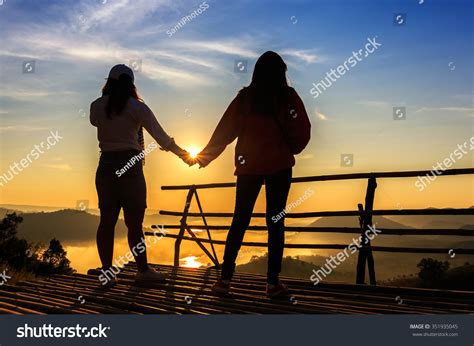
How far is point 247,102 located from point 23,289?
2.75 m

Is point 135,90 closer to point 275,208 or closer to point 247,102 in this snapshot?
point 247,102

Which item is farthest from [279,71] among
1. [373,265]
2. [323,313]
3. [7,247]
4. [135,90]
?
[7,247]

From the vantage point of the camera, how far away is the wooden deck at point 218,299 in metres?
3.74

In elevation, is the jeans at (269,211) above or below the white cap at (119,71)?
below

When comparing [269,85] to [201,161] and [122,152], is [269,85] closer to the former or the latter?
[201,161]

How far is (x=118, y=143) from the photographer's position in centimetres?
459

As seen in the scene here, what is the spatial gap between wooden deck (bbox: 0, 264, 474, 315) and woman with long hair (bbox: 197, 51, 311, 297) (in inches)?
14.2

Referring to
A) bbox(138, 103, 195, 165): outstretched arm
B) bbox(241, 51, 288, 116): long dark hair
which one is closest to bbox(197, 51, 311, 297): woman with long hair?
bbox(241, 51, 288, 116): long dark hair

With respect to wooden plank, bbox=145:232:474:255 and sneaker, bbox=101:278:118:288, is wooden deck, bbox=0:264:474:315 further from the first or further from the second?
wooden plank, bbox=145:232:474:255

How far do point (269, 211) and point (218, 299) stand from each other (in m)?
0.75

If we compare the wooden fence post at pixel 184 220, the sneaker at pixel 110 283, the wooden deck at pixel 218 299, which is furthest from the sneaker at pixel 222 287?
the wooden fence post at pixel 184 220

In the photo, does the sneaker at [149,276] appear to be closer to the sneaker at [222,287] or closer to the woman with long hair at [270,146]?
the sneaker at [222,287]

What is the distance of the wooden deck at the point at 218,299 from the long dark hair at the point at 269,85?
1.32m

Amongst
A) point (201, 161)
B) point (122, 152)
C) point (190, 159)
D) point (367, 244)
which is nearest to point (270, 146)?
point (201, 161)
